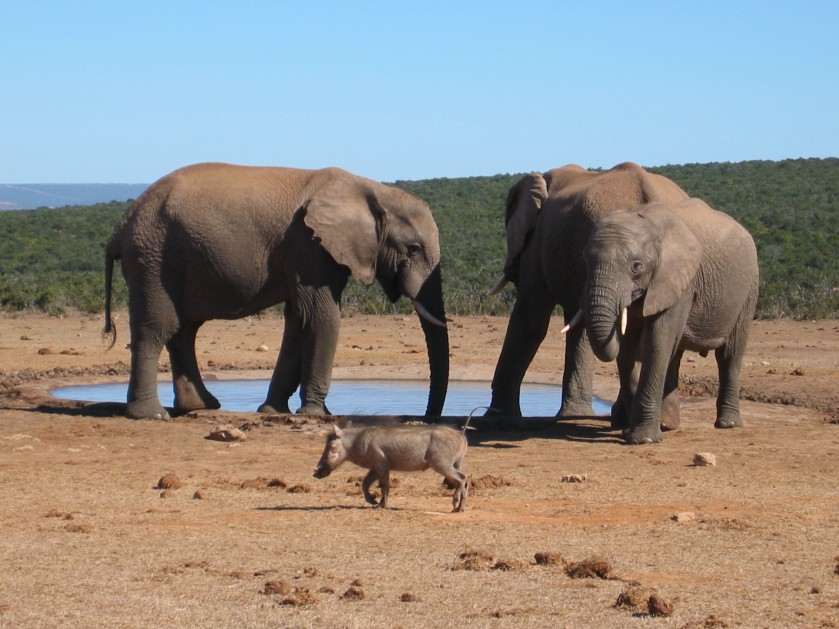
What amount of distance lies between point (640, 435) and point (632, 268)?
5.21 ft

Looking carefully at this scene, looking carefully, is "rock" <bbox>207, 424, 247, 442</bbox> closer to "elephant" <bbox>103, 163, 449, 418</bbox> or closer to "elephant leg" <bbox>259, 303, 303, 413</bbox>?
"elephant" <bbox>103, 163, 449, 418</bbox>

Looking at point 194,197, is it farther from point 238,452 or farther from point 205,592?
point 205,592

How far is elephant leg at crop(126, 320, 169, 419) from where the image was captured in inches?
590

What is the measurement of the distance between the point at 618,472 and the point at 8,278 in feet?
99.2

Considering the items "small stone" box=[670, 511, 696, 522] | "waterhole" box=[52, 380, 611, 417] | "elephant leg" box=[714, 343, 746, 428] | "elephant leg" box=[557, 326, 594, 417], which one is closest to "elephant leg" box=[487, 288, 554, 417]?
"elephant leg" box=[557, 326, 594, 417]

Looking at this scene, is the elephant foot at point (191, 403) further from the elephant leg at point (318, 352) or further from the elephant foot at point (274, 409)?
the elephant leg at point (318, 352)

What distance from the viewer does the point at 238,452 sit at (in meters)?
12.8

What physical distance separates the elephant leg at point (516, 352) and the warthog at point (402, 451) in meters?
5.58

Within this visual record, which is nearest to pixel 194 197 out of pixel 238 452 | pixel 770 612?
pixel 238 452

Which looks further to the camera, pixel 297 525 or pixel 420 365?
pixel 420 365

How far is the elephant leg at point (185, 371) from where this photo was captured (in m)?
15.7

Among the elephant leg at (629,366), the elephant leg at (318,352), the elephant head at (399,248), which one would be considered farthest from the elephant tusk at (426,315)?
the elephant leg at (629,366)

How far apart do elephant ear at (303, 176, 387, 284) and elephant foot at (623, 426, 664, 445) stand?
330 cm

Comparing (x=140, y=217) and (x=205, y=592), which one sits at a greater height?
(x=140, y=217)
